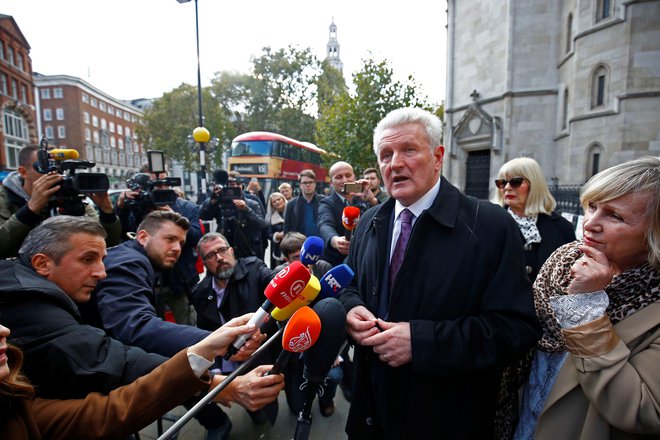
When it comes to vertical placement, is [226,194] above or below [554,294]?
above

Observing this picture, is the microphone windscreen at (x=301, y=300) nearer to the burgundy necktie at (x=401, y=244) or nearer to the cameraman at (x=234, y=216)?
the burgundy necktie at (x=401, y=244)

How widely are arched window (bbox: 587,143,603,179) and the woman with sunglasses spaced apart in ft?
41.5

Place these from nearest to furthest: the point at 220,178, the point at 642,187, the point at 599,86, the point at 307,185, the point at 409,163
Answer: the point at 642,187, the point at 409,163, the point at 220,178, the point at 307,185, the point at 599,86

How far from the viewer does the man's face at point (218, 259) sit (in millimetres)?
3033

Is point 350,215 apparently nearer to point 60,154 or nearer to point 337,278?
point 337,278

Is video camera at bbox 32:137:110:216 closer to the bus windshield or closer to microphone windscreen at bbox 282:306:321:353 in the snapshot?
microphone windscreen at bbox 282:306:321:353

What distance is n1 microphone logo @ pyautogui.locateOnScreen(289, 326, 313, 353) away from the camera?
113cm

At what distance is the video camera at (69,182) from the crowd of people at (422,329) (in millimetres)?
1034

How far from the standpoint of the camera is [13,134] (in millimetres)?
31625

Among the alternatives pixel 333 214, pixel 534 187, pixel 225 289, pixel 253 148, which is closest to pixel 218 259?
pixel 225 289

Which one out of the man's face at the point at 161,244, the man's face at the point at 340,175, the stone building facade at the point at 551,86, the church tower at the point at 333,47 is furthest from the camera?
the church tower at the point at 333,47

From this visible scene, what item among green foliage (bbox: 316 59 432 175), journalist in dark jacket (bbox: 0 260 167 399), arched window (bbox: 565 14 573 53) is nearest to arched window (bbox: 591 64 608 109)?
arched window (bbox: 565 14 573 53)

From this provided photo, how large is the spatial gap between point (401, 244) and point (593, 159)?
14828 millimetres

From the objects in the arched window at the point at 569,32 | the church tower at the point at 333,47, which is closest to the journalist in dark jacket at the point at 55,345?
the arched window at the point at 569,32
